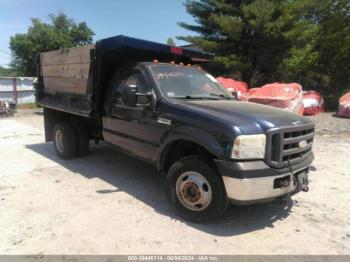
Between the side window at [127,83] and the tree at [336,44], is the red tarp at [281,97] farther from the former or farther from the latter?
the tree at [336,44]

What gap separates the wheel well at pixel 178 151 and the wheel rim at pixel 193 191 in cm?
33

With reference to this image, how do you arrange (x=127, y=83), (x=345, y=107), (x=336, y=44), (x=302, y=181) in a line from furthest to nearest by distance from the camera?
(x=336, y=44)
(x=345, y=107)
(x=127, y=83)
(x=302, y=181)

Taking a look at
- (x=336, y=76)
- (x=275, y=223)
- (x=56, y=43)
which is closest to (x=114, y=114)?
(x=275, y=223)

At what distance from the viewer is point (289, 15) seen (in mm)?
17750

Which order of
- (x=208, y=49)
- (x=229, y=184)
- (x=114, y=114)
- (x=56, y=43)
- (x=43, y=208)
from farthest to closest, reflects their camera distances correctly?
(x=56, y=43) → (x=208, y=49) → (x=114, y=114) → (x=43, y=208) → (x=229, y=184)

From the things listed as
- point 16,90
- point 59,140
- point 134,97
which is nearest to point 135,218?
point 134,97

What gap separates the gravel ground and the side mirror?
4.69 feet

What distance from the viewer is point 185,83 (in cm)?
519

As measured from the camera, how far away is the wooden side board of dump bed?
615 centimetres

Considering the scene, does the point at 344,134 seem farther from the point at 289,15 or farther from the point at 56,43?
the point at 56,43

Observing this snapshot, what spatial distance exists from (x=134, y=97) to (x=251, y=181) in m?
2.04

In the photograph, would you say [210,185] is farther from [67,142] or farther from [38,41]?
[38,41]

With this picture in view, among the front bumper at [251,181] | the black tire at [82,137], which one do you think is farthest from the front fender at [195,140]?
the black tire at [82,137]

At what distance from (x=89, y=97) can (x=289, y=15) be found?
1511 cm
